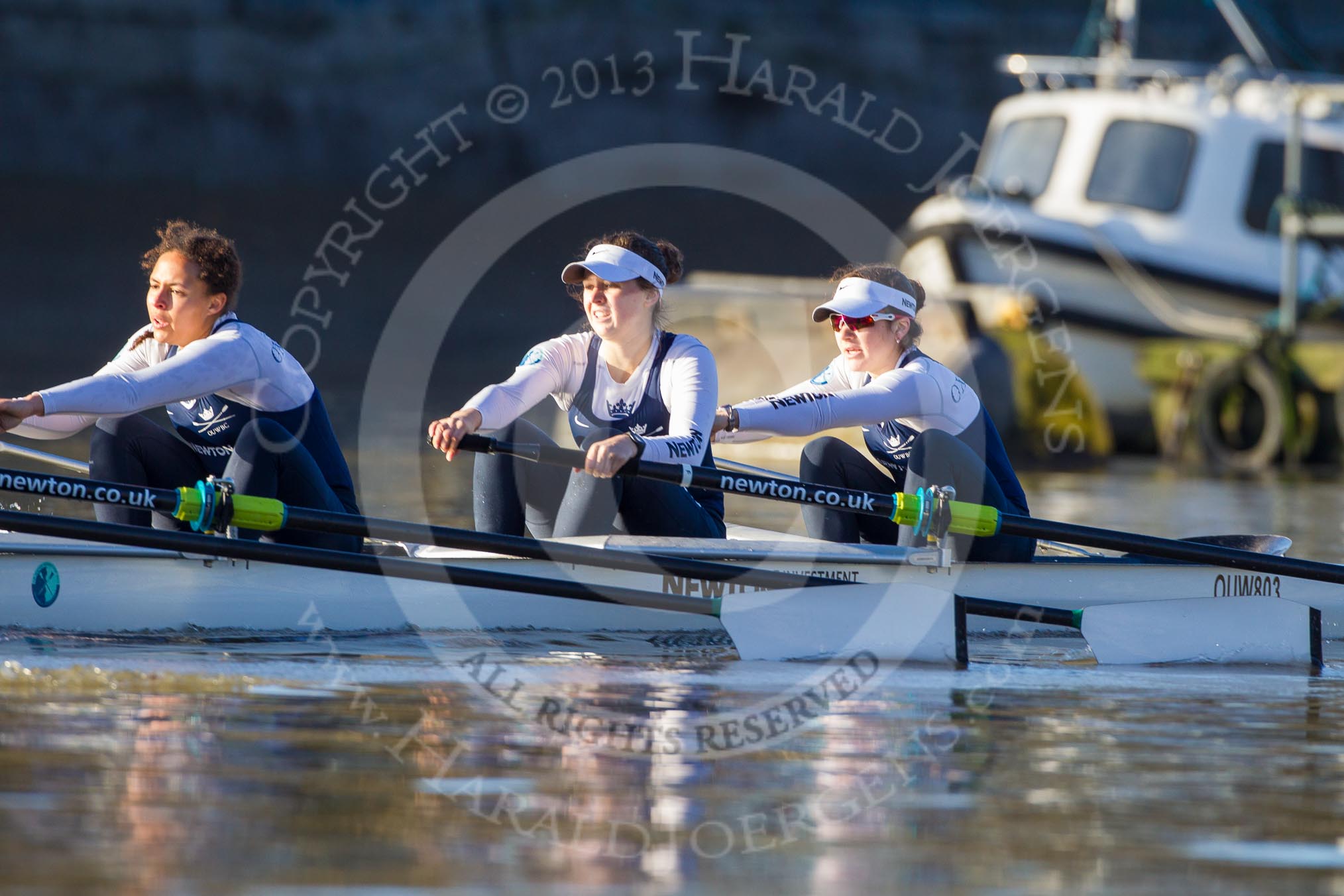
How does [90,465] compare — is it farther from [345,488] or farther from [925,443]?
[925,443]

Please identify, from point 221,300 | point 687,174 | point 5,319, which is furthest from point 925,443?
point 687,174

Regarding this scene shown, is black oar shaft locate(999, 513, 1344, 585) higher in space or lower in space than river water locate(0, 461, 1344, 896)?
higher

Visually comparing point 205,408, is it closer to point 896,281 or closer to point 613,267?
point 613,267

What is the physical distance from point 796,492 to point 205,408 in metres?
1.81

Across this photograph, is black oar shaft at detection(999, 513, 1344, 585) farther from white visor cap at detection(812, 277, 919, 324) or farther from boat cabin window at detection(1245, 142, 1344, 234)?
boat cabin window at detection(1245, 142, 1344, 234)

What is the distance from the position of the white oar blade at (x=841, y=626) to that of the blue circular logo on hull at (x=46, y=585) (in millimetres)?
1928

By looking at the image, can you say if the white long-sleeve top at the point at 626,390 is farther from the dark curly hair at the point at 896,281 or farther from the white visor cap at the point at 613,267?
the dark curly hair at the point at 896,281

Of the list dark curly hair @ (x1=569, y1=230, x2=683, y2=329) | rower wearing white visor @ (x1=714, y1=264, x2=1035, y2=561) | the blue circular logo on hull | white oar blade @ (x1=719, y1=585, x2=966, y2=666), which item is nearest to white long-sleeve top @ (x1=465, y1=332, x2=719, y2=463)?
dark curly hair @ (x1=569, y1=230, x2=683, y2=329)

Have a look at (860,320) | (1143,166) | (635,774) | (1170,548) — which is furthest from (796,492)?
(1143,166)

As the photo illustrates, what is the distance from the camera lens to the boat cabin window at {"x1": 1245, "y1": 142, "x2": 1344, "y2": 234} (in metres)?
16.0

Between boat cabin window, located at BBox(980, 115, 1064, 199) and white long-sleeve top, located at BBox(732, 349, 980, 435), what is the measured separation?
1028cm

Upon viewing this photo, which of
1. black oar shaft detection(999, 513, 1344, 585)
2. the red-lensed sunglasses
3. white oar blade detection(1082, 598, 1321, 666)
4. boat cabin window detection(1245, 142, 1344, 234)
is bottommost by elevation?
white oar blade detection(1082, 598, 1321, 666)

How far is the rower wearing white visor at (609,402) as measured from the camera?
6004 mm

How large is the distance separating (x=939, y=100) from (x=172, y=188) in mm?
11040
